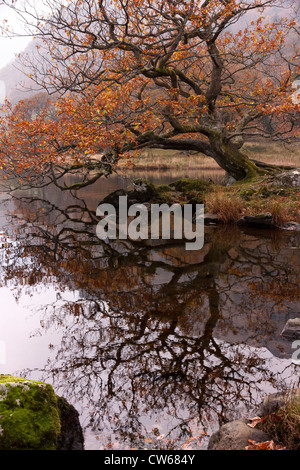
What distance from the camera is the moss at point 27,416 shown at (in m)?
3.23

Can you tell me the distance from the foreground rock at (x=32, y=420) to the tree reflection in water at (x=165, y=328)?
40 cm

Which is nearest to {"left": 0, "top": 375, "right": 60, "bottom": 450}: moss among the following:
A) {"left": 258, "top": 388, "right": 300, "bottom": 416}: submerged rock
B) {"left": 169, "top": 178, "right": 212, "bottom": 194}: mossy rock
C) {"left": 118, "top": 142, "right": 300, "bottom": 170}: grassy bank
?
{"left": 258, "top": 388, "right": 300, "bottom": 416}: submerged rock

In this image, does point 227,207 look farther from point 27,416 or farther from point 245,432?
point 27,416

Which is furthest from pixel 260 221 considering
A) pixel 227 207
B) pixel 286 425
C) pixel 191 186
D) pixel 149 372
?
pixel 286 425

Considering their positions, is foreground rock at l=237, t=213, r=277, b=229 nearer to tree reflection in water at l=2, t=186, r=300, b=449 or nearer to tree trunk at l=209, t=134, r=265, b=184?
tree reflection in water at l=2, t=186, r=300, b=449

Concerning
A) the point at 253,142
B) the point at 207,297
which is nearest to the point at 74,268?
the point at 207,297

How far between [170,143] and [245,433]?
1436cm

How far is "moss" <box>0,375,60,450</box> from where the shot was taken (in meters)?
3.23

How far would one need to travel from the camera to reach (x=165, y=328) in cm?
628

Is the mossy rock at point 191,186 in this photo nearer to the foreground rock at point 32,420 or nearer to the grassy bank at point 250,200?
the grassy bank at point 250,200

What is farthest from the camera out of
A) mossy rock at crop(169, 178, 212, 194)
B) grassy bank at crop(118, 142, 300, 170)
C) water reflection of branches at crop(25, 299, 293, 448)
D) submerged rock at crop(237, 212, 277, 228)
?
grassy bank at crop(118, 142, 300, 170)

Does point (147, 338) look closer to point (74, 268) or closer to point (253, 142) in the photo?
point (74, 268)

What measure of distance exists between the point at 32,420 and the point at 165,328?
3.14 m

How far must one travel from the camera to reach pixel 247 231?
42.6ft
